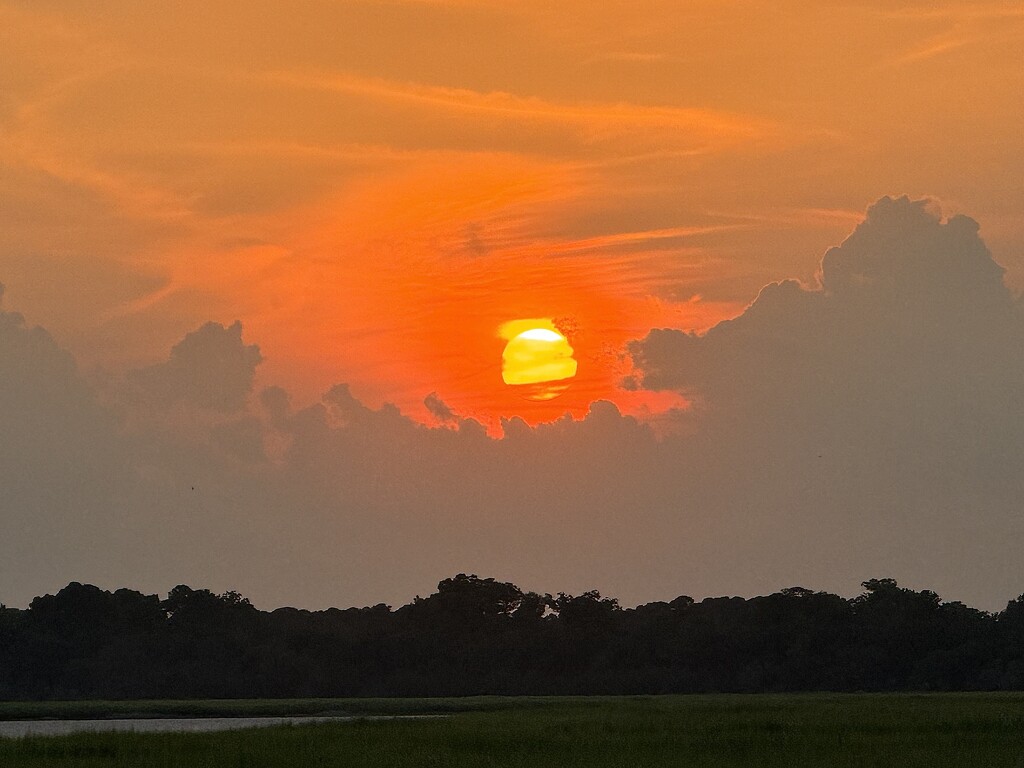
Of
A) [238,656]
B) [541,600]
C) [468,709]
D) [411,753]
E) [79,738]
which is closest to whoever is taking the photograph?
[411,753]

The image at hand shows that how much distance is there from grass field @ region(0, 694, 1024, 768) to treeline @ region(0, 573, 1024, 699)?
187 ft

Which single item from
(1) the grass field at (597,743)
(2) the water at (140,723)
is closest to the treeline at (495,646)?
(2) the water at (140,723)

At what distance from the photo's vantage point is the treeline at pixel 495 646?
430ft

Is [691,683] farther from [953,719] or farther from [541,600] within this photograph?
[953,719]

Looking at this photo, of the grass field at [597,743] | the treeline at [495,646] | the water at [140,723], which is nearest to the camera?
the grass field at [597,743]

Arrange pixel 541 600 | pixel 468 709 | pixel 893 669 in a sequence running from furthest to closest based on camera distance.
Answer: pixel 541 600 → pixel 893 669 → pixel 468 709

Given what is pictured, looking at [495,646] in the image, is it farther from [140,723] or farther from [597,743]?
[597,743]

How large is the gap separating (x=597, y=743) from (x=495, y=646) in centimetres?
9309

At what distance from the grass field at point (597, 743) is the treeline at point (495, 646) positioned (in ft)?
187

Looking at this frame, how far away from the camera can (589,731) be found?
64375 mm

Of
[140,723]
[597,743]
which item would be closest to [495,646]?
[140,723]

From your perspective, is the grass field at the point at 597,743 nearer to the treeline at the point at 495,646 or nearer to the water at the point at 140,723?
the water at the point at 140,723

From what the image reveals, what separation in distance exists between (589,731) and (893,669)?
7005cm

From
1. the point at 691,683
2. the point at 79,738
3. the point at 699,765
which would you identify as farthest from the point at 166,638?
the point at 699,765
